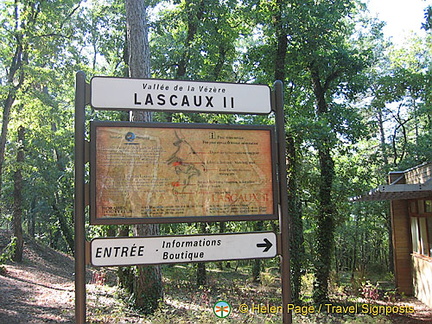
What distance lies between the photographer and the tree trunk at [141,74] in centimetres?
862

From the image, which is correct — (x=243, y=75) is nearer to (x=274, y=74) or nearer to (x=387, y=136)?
(x=274, y=74)

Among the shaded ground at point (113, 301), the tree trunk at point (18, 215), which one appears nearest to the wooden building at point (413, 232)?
the shaded ground at point (113, 301)

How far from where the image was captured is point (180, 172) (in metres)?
3.49

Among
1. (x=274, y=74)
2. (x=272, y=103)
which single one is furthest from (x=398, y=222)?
(x=272, y=103)

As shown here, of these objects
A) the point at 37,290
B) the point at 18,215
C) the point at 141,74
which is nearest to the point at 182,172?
the point at 141,74

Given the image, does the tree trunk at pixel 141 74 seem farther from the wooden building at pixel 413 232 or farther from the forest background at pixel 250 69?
the wooden building at pixel 413 232

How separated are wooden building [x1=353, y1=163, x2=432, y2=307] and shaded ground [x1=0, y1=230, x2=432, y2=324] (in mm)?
680

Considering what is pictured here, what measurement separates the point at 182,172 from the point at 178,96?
703 millimetres

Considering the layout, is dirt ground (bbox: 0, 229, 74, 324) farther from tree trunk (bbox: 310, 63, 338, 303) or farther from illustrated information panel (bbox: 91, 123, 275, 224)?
tree trunk (bbox: 310, 63, 338, 303)

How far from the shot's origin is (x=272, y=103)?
3857 mm

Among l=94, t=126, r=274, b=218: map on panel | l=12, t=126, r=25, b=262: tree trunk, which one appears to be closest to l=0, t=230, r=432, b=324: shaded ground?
l=12, t=126, r=25, b=262: tree trunk

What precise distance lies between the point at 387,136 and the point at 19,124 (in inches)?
842

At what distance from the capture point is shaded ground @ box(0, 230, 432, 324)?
800cm

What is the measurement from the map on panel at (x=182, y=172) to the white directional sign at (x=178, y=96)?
0.21 meters
